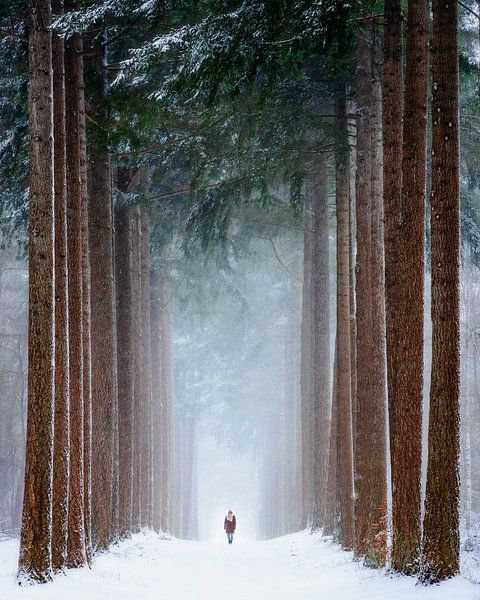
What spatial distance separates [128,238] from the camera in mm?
16953

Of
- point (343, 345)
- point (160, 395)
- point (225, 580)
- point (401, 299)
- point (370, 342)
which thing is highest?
point (401, 299)

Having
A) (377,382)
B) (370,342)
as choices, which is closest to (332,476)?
(377,382)

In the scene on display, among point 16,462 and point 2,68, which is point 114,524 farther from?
point 16,462

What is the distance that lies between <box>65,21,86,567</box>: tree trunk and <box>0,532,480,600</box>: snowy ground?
74 centimetres

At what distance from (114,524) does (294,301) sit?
76.4ft

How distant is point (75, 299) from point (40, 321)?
227cm

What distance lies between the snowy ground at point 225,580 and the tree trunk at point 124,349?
1350 mm

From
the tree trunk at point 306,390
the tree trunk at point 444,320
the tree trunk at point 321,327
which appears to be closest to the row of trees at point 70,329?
the tree trunk at point 444,320

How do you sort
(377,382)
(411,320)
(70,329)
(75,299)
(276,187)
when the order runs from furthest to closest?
(276,187), (377,382), (75,299), (70,329), (411,320)

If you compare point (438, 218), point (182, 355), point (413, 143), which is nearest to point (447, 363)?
point (438, 218)

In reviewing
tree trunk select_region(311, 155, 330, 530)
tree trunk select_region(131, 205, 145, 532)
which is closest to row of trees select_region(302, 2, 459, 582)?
tree trunk select_region(311, 155, 330, 530)

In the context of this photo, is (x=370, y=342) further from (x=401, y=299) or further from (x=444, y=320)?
(x=444, y=320)

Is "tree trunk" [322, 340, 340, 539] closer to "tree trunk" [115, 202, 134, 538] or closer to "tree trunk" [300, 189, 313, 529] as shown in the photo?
"tree trunk" [115, 202, 134, 538]

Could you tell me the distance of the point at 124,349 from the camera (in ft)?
55.2
